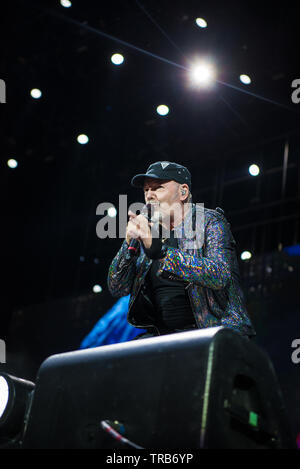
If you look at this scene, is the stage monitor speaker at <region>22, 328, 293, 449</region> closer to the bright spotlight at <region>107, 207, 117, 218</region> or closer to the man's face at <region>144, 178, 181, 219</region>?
the man's face at <region>144, 178, 181, 219</region>

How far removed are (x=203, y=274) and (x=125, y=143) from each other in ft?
12.5

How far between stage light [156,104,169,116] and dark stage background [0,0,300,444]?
0.15 ft

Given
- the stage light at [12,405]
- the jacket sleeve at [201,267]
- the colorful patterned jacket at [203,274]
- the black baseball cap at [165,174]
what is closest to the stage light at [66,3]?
the black baseball cap at [165,174]

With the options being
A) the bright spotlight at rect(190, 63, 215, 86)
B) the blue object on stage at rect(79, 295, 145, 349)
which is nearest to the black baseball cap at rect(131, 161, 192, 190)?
the bright spotlight at rect(190, 63, 215, 86)

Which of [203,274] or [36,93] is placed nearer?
[203,274]

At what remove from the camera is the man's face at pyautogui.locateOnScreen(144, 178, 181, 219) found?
203 centimetres

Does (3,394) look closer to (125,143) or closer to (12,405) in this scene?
(12,405)

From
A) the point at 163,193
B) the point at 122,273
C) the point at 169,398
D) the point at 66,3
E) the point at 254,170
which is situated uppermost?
the point at 66,3

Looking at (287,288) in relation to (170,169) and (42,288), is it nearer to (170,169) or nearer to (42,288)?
(170,169)

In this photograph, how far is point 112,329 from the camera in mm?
4734

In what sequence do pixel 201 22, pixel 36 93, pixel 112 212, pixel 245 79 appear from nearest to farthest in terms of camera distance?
pixel 201 22 < pixel 245 79 < pixel 36 93 < pixel 112 212

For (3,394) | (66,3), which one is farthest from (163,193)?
(66,3)

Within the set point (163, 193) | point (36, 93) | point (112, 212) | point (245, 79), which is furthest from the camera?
point (112, 212)

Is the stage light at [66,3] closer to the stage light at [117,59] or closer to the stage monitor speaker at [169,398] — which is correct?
the stage light at [117,59]
